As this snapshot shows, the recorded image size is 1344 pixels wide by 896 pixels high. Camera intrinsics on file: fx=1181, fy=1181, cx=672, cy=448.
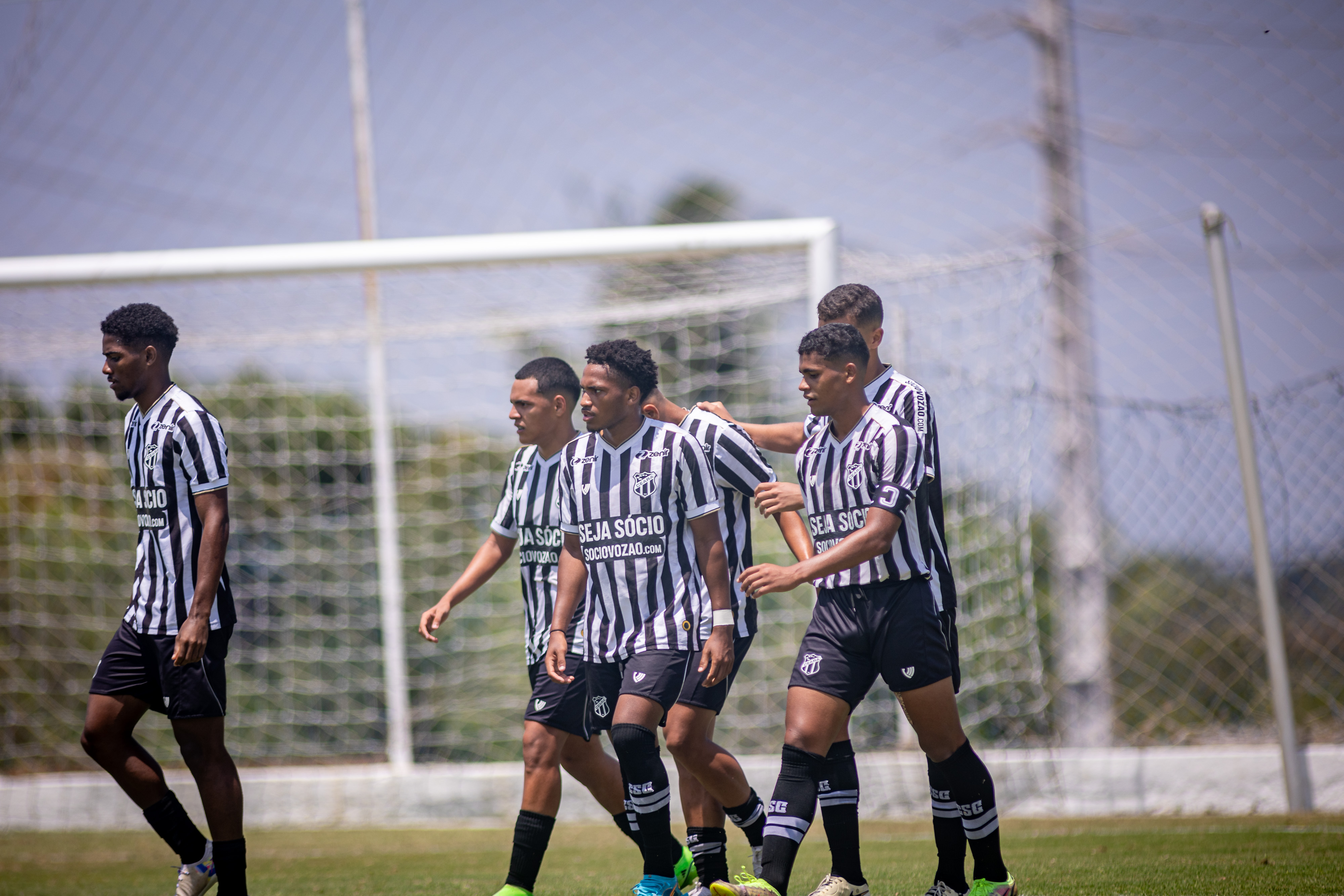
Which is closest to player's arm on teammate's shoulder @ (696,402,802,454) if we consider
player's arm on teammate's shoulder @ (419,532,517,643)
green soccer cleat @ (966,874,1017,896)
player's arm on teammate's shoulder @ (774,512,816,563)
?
player's arm on teammate's shoulder @ (774,512,816,563)

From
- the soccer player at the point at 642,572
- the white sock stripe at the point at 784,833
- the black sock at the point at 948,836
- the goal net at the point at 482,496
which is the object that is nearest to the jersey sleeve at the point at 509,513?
the soccer player at the point at 642,572

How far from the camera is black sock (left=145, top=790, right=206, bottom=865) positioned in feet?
15.6

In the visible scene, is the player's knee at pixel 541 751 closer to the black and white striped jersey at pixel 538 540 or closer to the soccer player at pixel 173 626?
the black and white striped jersey at pixel 538 540

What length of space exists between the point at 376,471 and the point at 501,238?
7.41 ft

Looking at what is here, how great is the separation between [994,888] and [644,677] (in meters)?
1.45

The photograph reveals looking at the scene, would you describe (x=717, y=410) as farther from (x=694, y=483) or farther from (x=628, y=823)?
(x=628, y=823)

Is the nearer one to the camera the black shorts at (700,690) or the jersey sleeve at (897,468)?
the jersey sleeve at (897,468)

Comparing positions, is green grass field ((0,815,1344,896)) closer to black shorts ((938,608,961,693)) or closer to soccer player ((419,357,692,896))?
soccer player ((419,357,692,896))

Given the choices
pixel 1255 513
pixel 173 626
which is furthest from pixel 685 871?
pixel 1255 513

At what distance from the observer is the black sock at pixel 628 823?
180 inches

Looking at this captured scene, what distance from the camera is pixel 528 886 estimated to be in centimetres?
459

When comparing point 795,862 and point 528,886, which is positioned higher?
point 528,886

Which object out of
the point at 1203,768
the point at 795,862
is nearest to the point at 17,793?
the point at 795,862

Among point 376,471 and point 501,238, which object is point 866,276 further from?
point 376,471
